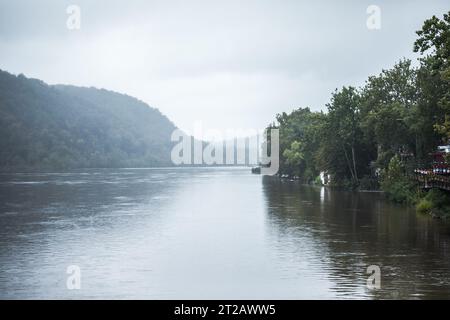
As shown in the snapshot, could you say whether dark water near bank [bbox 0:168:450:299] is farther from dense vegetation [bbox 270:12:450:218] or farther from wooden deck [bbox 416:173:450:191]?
dense vegetation [bbox 270:12:450:218]

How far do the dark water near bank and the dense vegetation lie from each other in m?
9.97

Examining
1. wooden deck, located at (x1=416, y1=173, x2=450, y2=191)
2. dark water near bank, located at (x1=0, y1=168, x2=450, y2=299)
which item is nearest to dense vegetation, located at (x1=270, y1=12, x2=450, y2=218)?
wooden deck, located at (x1=416, y1=173, x2=450, y2=191)

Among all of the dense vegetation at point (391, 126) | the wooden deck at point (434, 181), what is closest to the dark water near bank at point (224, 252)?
the wooden deck at point (434, 181)

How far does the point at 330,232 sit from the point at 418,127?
941 inches

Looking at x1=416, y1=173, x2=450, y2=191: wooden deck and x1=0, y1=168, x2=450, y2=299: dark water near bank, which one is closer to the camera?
x1=0, y1=168, x2=450, y2=299: dark water near bank

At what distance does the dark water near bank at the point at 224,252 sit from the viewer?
2559 cm

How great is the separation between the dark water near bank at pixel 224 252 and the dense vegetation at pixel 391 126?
393 inches

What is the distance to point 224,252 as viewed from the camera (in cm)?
3541

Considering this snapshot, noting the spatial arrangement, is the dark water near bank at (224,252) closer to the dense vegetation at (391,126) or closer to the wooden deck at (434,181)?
the wooden deck at (434,181)

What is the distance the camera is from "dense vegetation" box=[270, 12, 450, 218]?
4841 centimetres

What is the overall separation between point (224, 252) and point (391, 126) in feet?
146

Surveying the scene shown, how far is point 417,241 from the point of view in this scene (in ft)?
126

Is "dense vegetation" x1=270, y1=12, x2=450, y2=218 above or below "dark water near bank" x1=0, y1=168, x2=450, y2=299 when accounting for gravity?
above
